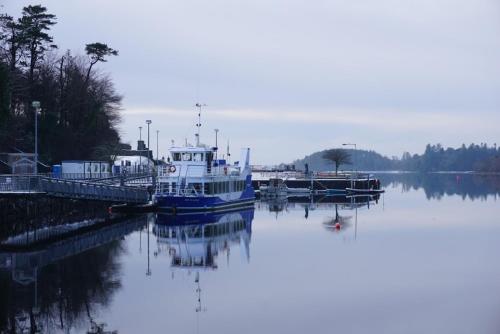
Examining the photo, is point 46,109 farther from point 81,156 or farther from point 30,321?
point 30,321

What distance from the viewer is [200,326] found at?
83.4ft

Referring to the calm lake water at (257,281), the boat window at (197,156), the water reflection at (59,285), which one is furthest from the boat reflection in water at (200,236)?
the boat window at (197,156)

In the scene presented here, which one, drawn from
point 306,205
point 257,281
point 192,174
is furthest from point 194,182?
point 257,281

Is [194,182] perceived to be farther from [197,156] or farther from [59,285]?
[59,285]

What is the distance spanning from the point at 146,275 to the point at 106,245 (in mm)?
10212

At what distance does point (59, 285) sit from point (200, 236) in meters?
19.9

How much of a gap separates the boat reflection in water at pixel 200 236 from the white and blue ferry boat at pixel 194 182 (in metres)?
1.03

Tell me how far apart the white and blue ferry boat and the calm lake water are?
6.46 metres

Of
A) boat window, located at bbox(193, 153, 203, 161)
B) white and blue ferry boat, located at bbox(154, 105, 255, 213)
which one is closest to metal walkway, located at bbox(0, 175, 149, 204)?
white and blue ferry boat, located at bbox(154, 105, 255, 213)

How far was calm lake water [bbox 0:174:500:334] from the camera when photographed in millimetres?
26094

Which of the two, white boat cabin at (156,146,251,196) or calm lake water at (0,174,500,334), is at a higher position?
white boat cabin at (156,146,251,196)

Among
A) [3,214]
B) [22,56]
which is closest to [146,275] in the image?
[3,214]

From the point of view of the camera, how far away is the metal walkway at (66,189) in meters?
43.6

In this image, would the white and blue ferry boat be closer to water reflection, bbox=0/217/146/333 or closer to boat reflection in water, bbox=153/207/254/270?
boat reflection in water, bbox=153/207/254/270
